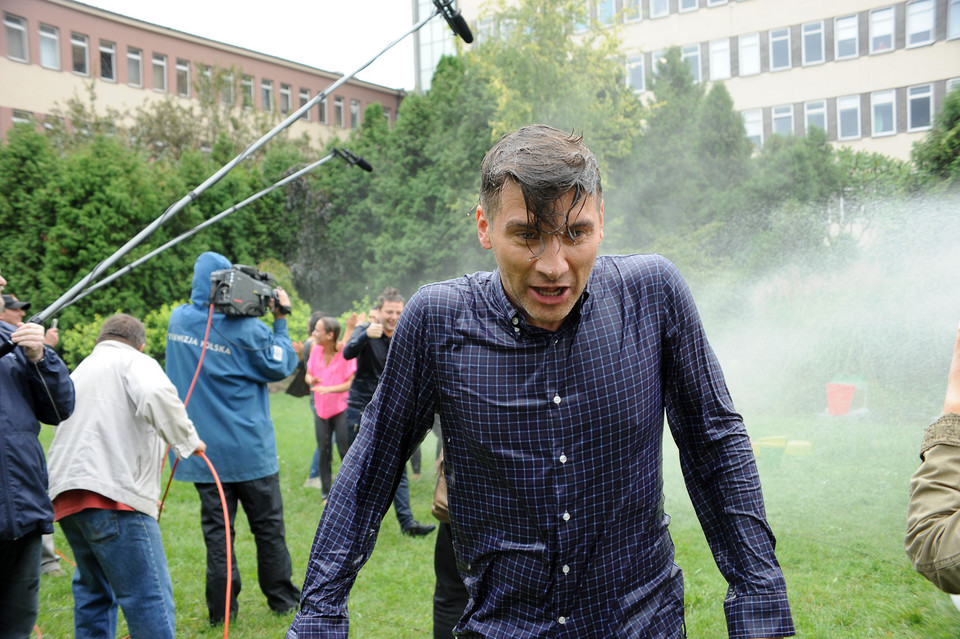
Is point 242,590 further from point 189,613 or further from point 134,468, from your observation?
point 134,468

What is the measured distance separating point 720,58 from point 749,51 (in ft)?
3.83

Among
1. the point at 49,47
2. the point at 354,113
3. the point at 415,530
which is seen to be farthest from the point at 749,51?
the point at 415,530

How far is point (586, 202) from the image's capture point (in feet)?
5.92

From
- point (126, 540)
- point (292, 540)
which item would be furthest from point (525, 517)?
point (292, 540)

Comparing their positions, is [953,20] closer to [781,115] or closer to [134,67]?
[781,115]

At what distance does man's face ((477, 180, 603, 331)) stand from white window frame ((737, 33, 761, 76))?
32.5m

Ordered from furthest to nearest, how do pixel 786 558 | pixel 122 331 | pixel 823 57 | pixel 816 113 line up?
pixel 816 113, pixel 823 57, pixel 786 558, pixel 122 331

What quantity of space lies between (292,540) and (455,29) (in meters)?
4.98

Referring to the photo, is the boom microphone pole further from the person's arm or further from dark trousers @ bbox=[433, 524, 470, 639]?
the person's arm

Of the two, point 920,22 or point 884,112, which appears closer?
point 920,22

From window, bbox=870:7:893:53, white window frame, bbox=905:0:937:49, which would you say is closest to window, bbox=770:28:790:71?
window, bbox=870:7:893:53

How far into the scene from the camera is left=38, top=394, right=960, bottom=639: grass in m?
5.10

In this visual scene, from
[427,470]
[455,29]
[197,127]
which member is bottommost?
[427,470]

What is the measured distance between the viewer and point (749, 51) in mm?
31219
